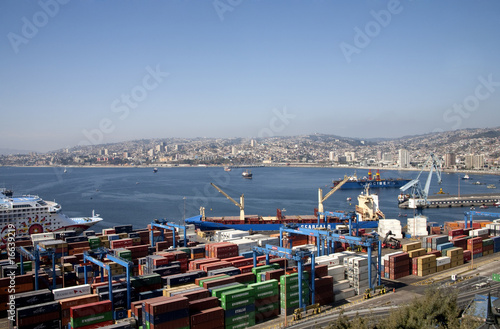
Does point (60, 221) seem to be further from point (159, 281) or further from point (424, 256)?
point (424, 256)

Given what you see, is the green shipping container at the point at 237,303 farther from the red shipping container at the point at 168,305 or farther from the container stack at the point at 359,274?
the container stack at the point at 359,274

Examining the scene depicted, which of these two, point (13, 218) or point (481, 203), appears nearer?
point (13, 218)

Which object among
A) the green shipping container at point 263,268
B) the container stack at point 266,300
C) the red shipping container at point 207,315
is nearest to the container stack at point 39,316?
the red shipping container at point 207,315

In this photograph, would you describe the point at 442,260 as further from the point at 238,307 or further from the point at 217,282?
the point at 217,282

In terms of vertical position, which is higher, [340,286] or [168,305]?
[168,305]

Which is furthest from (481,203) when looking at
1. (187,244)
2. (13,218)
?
(13,218)

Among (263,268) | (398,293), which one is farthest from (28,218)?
(398,293)
